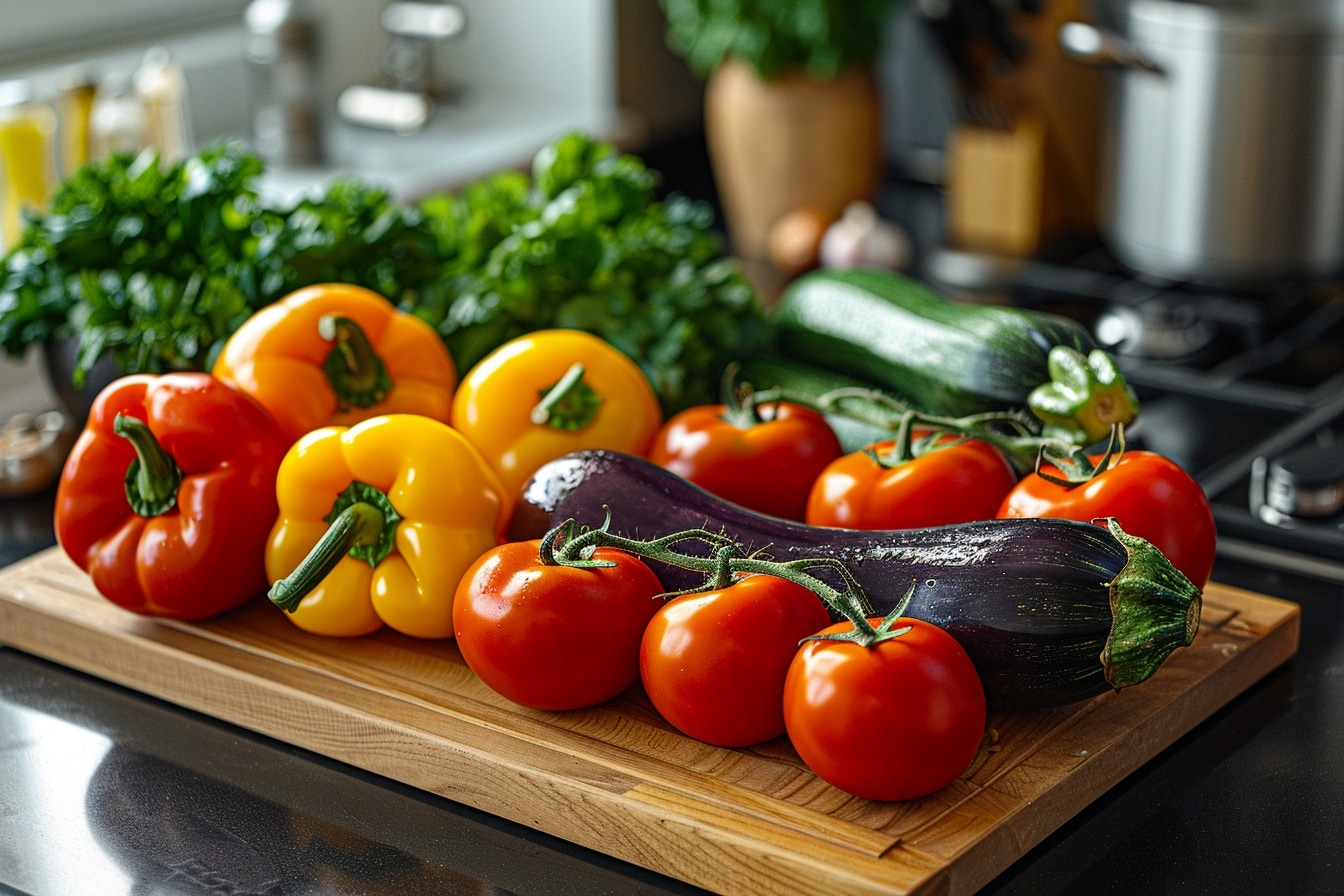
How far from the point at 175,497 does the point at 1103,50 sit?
115 centimetres

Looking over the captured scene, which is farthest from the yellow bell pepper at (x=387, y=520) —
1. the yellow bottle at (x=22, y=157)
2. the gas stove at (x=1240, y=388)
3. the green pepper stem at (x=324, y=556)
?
the yellow bottle at (x=22, y=157)

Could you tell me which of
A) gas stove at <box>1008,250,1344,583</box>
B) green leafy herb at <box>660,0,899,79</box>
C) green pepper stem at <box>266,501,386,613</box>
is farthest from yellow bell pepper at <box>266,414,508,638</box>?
green leafy herb at <box>660,0,899,79</box>

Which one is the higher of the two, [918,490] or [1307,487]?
[918,490]

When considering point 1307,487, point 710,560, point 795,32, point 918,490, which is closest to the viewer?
point 710,560

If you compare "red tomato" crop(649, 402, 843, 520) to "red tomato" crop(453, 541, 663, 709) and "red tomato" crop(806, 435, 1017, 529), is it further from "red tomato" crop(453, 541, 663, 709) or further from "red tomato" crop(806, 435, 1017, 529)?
"red tomato" crop(453, 541, 663, 709)

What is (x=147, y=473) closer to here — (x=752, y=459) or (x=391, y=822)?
(x=391, y=822)

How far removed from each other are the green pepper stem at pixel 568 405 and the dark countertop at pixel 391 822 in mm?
278

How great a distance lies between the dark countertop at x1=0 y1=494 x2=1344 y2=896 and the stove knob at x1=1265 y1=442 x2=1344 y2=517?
24 cm

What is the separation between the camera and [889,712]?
0.78 metres

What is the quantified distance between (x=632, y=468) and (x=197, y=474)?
0.92ft

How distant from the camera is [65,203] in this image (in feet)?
4.20

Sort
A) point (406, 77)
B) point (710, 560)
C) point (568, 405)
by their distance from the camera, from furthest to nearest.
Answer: point (406, 77), point (568, 405), point (710, 560)

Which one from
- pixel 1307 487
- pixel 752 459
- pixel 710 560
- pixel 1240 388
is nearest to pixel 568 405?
pixel 752 459

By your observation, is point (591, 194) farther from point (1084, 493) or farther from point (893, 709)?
point (893, 709)
